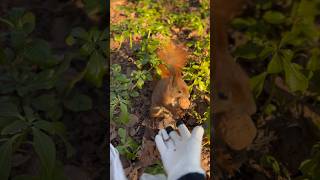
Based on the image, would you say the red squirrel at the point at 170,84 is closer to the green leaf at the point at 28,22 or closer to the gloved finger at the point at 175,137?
the gloved finger at the point at 175,137

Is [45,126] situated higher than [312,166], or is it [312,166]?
[45,126]

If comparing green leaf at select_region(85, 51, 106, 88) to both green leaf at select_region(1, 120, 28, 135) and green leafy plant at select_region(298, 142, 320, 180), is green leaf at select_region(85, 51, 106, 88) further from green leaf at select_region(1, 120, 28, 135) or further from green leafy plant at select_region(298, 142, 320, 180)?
green leafy plant at select_region(298, 142, 320, 180)

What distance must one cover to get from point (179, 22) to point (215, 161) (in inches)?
16.1

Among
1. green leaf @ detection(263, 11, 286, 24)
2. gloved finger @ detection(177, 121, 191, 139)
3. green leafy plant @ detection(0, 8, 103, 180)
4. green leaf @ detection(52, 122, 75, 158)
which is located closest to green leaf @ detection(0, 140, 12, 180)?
green leafy plant @ detection(0, 8, 103, 180)

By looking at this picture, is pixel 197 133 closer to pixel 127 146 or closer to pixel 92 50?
pixel 127 146

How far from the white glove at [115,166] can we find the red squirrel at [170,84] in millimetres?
136

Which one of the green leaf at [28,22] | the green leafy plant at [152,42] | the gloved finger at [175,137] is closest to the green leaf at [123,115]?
the green leafy plant at [152,42]

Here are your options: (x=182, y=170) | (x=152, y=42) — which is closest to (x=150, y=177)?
(x=182, y=170)

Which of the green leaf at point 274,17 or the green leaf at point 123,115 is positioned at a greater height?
the green leaf at point 274,17

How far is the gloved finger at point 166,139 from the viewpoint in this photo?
4.34ft

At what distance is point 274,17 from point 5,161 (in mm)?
822

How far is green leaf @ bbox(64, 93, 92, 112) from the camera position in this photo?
55.9 inches

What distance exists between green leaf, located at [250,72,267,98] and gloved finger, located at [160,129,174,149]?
304mm

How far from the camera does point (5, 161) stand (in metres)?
1.33
